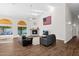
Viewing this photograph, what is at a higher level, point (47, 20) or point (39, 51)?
point (47, 20)

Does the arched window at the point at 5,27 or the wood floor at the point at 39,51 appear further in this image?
the wood floor at the point at 39,51

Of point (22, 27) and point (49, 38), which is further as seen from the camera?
point (49, 38)

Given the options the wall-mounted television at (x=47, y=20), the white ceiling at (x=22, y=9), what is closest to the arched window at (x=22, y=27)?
the white ceiling at (x=22, y=9)

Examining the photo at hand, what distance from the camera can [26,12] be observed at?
3660 millimetres

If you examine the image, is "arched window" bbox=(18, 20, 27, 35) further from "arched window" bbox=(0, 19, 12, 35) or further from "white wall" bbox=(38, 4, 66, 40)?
"white wall" bbox=(38, 4, 66, 40)

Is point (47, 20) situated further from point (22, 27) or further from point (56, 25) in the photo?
point (22, 27)

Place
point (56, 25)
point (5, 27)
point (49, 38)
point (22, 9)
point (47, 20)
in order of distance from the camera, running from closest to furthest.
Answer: point (5, 27) → point (22, 9) → point (47, 20) → point (56, 25) → point (49, 38)

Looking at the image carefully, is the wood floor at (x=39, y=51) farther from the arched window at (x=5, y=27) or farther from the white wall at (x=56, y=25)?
the arched window at (x=5, y=27)

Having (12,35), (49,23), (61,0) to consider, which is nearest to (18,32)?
(12,35)

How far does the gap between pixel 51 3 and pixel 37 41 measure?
1629 mm

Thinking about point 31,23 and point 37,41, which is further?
point 37,41

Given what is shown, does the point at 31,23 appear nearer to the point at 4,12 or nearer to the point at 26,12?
the point at 26,12

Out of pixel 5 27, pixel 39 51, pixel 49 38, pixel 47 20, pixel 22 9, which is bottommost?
pixel 39 51

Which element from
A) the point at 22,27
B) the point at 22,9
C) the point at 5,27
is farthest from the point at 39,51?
the point at 22,9
